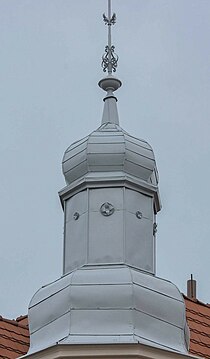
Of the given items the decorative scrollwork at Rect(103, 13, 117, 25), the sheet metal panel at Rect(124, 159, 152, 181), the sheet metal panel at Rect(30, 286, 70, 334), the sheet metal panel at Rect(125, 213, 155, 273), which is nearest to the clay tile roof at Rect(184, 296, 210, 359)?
the sheet metal panel at Rect(125, 213, 155, 273)

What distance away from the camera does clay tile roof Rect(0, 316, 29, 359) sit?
27312 millimetres

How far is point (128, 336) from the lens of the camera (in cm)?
2431

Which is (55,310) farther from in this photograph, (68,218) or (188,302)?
(188,302)

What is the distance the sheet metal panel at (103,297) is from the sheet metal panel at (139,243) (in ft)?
3.78

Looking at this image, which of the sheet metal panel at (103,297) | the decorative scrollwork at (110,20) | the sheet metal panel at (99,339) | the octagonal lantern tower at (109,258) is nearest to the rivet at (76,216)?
the octagonal lantern tower at (109,258)

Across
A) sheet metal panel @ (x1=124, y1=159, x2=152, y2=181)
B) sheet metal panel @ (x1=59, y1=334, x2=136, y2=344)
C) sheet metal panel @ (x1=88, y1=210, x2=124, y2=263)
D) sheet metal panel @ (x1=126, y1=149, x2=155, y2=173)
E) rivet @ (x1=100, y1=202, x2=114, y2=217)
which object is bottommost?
sheet metal panel @ (x1=59, y1=334, x2=136, y2=344)

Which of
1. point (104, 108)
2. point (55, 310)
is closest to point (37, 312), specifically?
point (55, 310)

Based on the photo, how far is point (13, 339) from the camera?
27703 mm

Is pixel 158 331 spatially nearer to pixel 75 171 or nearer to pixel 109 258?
pixel 109 258

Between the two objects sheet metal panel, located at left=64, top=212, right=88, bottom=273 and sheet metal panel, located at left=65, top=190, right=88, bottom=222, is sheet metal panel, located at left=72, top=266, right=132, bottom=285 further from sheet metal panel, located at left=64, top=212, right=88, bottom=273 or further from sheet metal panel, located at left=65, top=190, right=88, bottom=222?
sheet metal panel, located at left=65, top=190, right=88, bottom=222

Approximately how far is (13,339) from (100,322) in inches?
139

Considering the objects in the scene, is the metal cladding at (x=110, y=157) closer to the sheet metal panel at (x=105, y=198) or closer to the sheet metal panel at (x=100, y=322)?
the sheet metal panel at (x=105, y=198)

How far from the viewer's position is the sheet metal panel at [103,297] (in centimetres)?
2456

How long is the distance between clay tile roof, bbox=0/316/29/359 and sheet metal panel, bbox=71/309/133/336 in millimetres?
2901
